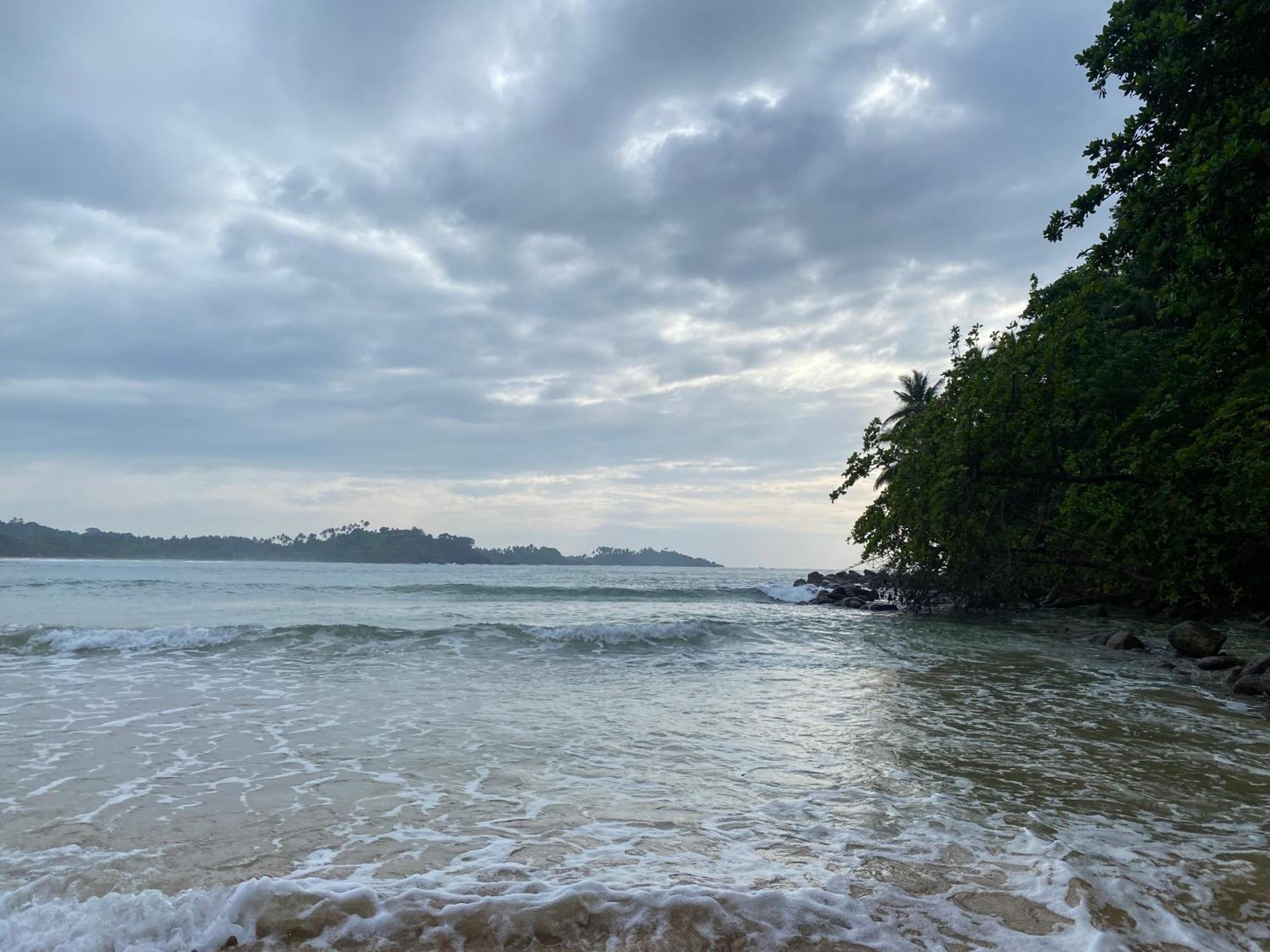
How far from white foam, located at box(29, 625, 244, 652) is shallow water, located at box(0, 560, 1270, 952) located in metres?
2.39

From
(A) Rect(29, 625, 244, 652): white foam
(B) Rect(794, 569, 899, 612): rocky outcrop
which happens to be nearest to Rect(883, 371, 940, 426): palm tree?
(B) Rect(794, 569, 899, 612): rocky outcrop

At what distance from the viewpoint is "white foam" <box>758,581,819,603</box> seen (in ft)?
122

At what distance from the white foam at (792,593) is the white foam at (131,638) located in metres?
26.2

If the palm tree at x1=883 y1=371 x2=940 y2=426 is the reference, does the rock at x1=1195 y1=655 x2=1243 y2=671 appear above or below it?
below

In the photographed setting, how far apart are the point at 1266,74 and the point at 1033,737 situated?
822cm

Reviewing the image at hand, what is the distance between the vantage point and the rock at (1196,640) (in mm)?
13234

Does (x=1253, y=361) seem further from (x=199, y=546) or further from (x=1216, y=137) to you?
→ (x=199, y=546)

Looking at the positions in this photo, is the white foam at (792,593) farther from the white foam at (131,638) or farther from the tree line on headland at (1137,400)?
the white foam at (131,638)

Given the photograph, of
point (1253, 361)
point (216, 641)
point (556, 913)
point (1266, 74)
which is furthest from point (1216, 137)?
point (216, 641)

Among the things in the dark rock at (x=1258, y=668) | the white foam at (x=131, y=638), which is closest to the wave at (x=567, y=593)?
the white foam at (x=131, y=638)

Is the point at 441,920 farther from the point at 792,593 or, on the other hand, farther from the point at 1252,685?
the point at 792,593

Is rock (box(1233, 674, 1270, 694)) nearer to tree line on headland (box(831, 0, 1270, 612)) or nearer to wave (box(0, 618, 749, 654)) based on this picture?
tree line on headland (box(831, 0, 1270, 612))

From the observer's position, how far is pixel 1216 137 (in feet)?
26.3

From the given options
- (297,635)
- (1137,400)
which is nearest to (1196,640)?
(1137,400)
